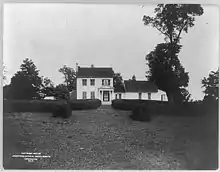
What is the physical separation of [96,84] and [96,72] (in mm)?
65

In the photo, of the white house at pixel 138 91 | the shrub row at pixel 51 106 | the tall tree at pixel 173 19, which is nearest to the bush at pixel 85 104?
the shrub row at pixel 51 106

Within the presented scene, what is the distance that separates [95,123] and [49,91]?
0.30m

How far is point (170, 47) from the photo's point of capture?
1.89 metres

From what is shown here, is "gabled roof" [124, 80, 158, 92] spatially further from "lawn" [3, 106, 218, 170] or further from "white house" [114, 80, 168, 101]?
"lawn" [3, 106, 218, 170]

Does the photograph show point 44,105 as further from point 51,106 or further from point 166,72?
point 166,72

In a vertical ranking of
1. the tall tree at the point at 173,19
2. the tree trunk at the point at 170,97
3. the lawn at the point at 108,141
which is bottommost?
the lawn at the point at 108,141

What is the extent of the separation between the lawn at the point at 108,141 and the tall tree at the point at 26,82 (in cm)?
A: 11

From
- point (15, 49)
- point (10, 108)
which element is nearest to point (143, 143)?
point (10, 108)

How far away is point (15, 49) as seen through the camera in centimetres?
185

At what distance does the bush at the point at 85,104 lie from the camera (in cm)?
186

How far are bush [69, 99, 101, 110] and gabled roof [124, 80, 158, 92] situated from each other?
0.58ft

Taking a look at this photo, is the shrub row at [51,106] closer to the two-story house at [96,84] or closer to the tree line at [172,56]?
the two-story house at [96,84]

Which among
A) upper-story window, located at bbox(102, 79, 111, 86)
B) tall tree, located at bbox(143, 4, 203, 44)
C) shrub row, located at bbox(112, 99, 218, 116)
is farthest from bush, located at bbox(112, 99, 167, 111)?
tall tree, located at bbox(143, 4, 203, 44)

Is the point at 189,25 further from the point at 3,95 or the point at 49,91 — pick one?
the point at 3,95
